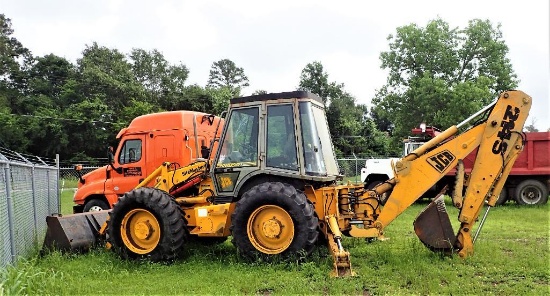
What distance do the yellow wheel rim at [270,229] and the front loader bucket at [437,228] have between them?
1.96 meters

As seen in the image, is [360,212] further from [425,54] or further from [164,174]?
[425,54]

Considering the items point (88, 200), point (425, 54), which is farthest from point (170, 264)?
point (425, 54)


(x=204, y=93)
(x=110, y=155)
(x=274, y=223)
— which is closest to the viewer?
(x=274, y=223)

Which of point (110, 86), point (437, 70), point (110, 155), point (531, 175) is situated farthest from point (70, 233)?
point (110, 86)

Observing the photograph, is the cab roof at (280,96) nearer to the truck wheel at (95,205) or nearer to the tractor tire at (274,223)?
the tractor tire at (274,223)

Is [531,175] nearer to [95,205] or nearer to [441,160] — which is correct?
[441,160]

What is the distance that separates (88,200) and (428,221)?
8806 millimetres

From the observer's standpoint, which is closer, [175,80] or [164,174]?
[164,174]

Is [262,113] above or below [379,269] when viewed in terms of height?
above

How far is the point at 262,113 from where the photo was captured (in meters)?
7.56

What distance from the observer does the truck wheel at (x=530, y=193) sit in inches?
625

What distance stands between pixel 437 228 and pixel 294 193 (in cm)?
217

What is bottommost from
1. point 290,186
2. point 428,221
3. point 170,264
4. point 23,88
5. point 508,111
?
point 170,264

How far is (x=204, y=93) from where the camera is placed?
44.6 metres
